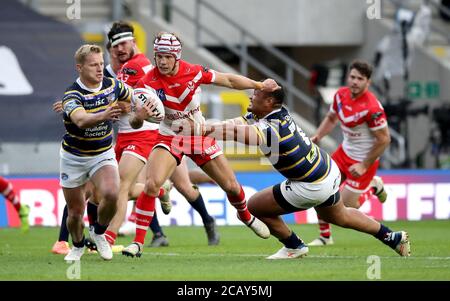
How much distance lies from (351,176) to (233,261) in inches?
136

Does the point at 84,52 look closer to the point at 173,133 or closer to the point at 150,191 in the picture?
the point at 173,133

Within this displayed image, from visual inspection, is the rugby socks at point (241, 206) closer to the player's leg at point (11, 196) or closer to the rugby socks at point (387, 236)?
the rugby socks at point (387, 236)

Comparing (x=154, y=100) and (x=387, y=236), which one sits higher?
(x=154, y=100)

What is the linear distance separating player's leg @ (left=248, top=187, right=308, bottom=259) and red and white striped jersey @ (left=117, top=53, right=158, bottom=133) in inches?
86.0

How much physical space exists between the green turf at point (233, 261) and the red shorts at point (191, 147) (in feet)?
3.57

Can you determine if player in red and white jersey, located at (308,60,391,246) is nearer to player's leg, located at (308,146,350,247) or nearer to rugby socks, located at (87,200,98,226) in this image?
player's leg, located at (308,146,350,247)

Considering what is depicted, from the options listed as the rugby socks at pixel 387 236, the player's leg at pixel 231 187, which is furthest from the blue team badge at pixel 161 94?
the rugby socks at pixel 387 236

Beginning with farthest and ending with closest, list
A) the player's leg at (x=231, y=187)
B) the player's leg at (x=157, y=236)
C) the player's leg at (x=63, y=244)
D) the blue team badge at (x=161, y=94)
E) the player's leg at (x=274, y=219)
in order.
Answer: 1. the player's leg at (x=157, y=236)
2. the player's leg at (x=63, y=244)
3. the player's leg at (x=231, y=187)
4. the blue team badge at (x=161, y=94)
5. the player's leg at (x=274, y=219)

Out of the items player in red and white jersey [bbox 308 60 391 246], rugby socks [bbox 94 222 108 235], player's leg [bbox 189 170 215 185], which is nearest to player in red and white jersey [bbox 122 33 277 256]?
rugby socks [bbox 94 222 108 235]

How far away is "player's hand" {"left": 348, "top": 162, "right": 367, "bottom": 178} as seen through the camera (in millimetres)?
14469

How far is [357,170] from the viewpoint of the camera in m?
14.5

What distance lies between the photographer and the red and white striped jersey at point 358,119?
14.6 meters

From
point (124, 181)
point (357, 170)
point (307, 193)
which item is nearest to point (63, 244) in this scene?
point (124, 181)

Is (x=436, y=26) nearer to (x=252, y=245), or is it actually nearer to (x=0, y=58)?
(x=0, y=58)
